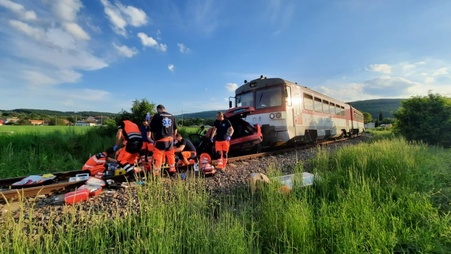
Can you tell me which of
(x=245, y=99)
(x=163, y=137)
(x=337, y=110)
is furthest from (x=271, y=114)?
(x=337, y=110)

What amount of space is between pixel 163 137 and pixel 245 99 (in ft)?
19.8

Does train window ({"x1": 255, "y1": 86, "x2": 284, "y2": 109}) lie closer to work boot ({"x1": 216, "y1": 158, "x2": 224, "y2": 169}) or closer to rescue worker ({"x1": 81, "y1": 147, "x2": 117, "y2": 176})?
work boot ({"x1": 216, "y1": 158, "x2": 224, "y2": 169})

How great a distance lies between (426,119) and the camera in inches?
603

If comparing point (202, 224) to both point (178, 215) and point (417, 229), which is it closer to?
point (178, 215)

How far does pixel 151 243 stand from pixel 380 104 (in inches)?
6801

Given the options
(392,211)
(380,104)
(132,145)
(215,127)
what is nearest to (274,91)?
(215,127)

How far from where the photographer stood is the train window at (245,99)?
36.3 ft

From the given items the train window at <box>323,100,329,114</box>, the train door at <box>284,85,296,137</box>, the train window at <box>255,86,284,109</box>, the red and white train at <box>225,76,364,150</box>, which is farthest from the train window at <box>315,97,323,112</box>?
the train window at <box>255,86,284,109</box>

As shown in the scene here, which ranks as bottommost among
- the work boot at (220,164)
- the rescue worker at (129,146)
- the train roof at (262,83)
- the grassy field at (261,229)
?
the grassy field at (261,229)

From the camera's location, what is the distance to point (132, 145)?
6031 mm

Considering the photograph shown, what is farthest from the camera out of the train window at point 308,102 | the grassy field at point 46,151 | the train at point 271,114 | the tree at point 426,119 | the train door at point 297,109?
the tree at point 426,119

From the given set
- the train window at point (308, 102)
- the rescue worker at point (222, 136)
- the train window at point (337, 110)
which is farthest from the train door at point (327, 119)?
the rescue worker at point (222, 136)

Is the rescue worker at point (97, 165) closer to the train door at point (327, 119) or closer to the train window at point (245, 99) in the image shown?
the train window at point (245, 99)

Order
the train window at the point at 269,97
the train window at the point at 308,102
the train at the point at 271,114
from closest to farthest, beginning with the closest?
the train at the point at 271,114 < the train window at the point at 269,97 < the train window at the point at 308,102
